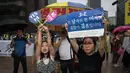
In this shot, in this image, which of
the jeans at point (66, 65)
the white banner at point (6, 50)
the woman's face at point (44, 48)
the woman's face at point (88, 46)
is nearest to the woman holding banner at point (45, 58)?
the woman's face at point (44, 48)

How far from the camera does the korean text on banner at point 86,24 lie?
4.71 m

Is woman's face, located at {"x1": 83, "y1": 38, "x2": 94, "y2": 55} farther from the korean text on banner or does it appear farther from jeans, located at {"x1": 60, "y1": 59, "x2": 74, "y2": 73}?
jeans, located at {"x1": 60, "y1": 59, "x2": 74, "y2": 73}

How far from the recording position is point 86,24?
192 inches

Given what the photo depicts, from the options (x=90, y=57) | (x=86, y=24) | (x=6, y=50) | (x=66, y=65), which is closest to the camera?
(x=90, y=57)

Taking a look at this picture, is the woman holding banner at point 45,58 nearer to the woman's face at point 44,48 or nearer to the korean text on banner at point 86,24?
the woman's face at point 44,48

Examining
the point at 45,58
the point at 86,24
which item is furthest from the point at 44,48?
the point at 86,24

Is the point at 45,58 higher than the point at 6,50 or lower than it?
higher

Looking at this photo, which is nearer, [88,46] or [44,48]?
[88,46]

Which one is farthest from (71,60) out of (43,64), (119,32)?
(119,32)

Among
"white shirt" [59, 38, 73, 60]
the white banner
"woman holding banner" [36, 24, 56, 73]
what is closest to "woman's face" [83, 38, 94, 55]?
"woman holding banner" [36, 24, 56, 73]

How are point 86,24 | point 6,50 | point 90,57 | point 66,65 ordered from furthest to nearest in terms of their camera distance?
point 6,50, point 66,65, point 86,24, point 90,57

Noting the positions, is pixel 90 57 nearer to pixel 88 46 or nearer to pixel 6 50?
pixel 88 46

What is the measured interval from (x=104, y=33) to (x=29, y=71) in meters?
7.80

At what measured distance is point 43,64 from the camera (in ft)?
16.9
